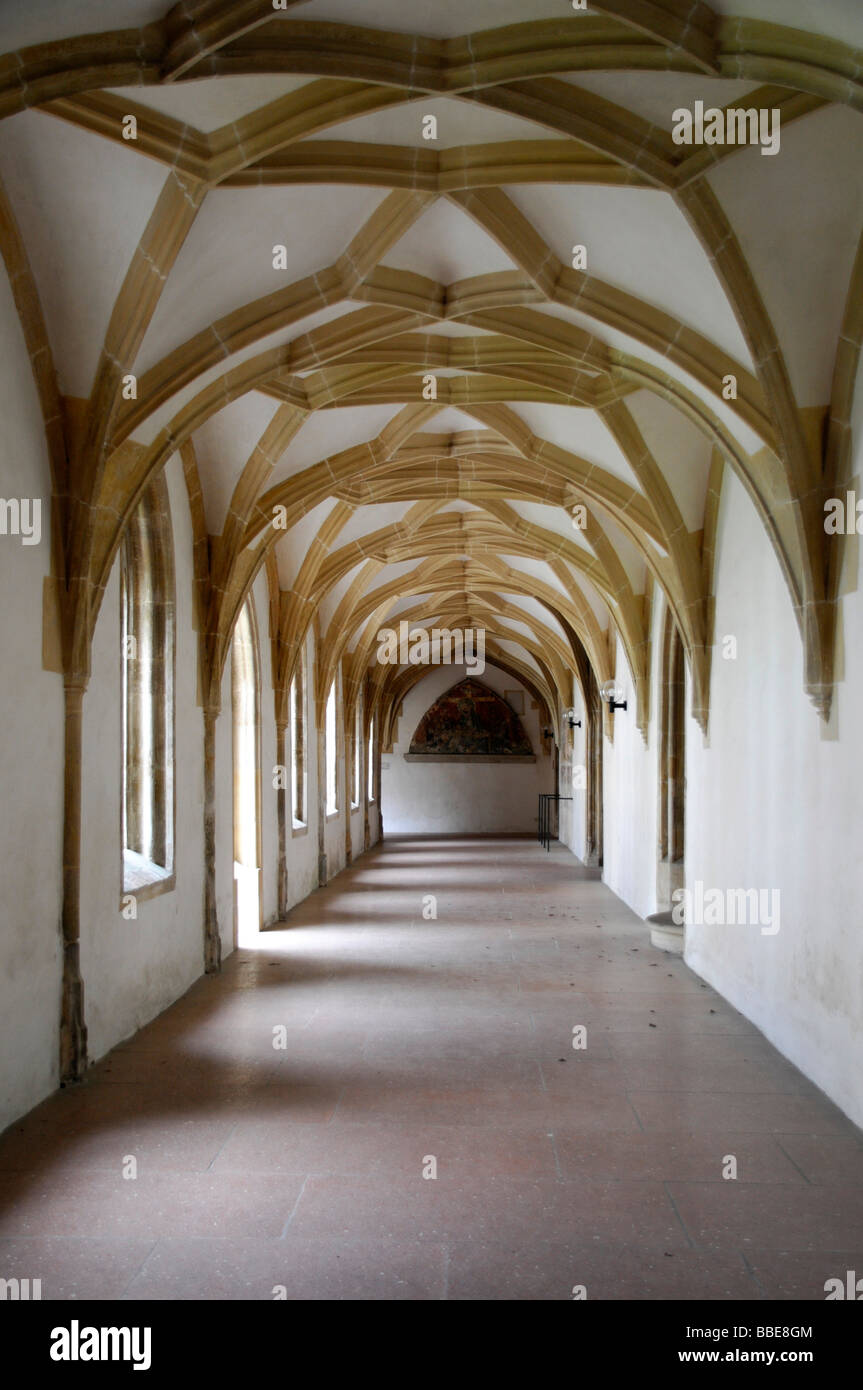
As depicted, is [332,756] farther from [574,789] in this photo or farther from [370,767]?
[370,767]

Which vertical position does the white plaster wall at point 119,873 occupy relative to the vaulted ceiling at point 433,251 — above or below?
below

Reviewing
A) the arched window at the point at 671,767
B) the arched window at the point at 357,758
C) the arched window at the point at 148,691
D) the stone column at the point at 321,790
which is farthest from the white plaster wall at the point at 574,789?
the arched window at the point at 148,691

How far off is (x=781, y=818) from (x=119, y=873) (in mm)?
3651

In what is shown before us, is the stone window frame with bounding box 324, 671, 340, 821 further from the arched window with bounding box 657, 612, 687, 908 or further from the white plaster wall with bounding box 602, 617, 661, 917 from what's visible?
the arched window with bounding box 657, 612, 687, 908

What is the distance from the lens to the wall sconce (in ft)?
40.6

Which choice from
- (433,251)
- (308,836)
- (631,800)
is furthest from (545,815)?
(433,251)

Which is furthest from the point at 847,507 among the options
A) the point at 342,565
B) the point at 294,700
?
the point at 294,700

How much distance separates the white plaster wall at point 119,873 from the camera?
5.66 metres

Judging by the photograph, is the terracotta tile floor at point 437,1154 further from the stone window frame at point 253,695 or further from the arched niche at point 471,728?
the arched niche at point 471,728

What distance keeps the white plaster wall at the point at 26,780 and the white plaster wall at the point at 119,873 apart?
38 centimetres

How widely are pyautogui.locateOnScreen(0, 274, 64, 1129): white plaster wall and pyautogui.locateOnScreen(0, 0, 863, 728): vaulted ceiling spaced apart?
22cm

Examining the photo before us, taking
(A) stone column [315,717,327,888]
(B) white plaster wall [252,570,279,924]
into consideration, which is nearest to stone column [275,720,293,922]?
(B) white plaster wall [252,570,279,924]

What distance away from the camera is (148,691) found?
7.12 metres
